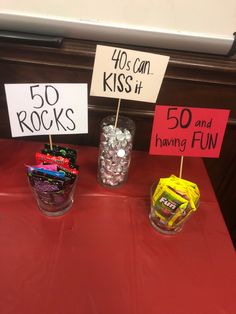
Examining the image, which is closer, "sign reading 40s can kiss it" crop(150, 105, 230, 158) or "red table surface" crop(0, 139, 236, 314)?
"red table surface" crop(0, 139, 236, 314)

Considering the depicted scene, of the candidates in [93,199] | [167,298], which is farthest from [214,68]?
[167,298]

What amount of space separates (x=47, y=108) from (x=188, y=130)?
0.35 meters

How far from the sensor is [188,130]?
2.14 feet

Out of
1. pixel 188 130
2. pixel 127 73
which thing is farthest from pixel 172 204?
pixel 127 73

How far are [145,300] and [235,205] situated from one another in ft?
2.83

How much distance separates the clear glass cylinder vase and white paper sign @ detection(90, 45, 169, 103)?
10cm

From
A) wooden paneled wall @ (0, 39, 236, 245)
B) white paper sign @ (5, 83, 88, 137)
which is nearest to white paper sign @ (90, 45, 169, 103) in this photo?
white paper sign @ (5, 83, 88, 137)

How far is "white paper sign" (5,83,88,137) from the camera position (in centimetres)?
62

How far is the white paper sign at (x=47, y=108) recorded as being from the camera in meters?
0.62

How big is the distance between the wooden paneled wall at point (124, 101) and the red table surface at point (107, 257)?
0.26 meters

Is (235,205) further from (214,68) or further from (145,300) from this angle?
(145,300)

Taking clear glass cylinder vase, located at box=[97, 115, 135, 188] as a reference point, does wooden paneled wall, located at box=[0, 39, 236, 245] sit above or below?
above

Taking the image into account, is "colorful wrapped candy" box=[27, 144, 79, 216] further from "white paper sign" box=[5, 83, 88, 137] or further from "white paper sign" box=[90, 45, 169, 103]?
"white paper sign" box=[90, 45, 169, 103]

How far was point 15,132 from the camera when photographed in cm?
67
